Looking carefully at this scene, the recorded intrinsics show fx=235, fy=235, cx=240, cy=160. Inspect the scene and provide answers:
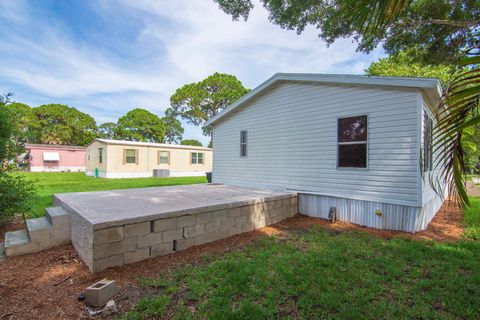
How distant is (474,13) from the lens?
6324mm

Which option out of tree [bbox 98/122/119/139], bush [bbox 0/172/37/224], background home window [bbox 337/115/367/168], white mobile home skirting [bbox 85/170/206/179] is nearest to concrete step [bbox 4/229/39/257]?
bush [bbox 0/172/37/224]

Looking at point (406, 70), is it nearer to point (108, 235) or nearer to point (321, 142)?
point (321, 142)

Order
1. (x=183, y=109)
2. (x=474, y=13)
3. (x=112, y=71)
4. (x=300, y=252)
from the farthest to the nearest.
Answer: (x=183, y=109) < (x=112, y=71) < (x=474, y=13) < (x=300, y=252)

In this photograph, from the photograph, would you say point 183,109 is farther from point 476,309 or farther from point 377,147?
point 476,309

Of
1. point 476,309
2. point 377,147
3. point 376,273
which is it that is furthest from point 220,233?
point 377,147

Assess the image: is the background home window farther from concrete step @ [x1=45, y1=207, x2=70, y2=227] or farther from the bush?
the bush

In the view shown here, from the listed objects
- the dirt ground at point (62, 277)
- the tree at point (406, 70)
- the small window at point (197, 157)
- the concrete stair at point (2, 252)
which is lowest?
the dirt ground at point (62, 277)

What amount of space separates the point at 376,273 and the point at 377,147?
2969 mm

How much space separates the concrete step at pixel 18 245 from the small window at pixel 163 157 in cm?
1450

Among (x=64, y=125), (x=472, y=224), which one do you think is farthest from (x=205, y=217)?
(x=64, y=125)

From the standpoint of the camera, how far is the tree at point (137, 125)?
32406 millimetres

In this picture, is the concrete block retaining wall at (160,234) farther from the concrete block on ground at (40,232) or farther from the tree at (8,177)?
the tree at (8,177)

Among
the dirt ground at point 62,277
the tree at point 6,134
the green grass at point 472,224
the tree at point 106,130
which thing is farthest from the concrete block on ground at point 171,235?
the tree at point 106,130

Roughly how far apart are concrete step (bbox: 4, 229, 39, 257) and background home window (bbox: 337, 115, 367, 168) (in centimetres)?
616
